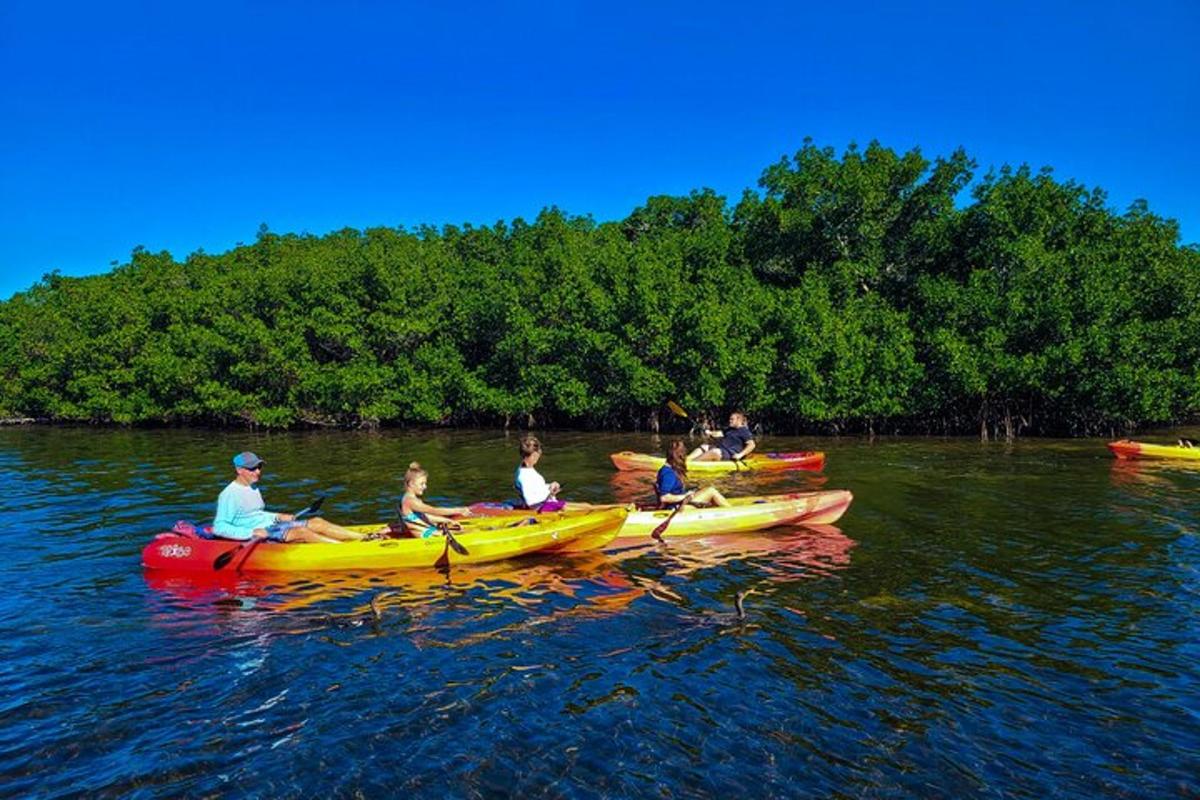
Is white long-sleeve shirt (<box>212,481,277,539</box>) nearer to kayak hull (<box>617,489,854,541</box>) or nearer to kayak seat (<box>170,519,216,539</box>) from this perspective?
kayak seat (<box>170,519,216,539</box>)

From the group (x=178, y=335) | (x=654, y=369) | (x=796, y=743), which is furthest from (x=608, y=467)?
(x=178, y=335)

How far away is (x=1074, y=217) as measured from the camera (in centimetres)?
2842

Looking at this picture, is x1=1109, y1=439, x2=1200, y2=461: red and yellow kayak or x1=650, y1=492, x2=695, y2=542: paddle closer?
x1=650, y1=492, x2=695, y2=542: paddle

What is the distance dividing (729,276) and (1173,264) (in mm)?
15500

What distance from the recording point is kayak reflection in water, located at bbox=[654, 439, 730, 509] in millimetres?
11750

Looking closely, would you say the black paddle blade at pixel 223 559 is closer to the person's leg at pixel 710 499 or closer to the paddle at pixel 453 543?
the paddle at pixel 453 543

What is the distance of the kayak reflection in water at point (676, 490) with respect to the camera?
1175 centimetres

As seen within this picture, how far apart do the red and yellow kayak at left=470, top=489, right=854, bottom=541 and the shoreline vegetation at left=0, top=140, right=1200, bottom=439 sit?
53.2ft

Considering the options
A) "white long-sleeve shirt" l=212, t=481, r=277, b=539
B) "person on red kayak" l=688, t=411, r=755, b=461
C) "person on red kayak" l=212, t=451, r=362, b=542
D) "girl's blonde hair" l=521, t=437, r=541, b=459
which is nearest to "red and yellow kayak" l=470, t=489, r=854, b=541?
"girl's blonde hair" l=521, t=437, r=541, b=459

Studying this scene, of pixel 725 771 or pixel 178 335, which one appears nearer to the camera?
pixel 725 771

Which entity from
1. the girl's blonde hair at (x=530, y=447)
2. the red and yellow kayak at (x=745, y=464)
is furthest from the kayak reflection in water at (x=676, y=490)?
the red and yellow kayak at (x=745, y=464)

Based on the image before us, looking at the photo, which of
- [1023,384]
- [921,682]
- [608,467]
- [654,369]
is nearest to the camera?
[921,682]

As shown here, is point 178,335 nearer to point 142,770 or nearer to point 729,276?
point 729,276

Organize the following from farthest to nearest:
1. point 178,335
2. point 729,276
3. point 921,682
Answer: point 178,335 → point 729,276 → point 921,682
